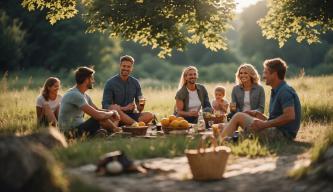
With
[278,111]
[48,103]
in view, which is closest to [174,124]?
[278,111]

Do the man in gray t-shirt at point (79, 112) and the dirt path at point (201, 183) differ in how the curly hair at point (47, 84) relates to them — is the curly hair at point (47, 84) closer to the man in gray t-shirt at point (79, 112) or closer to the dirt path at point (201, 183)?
the man in gray t-shirt at point (79, 112)

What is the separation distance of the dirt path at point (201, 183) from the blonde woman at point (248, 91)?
351 cm

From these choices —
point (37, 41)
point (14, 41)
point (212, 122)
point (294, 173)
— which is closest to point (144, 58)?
point (37, 41)

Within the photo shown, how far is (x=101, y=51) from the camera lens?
49.1 meters

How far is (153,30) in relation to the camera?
1209 cm

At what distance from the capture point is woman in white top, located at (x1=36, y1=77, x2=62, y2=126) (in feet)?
34.4

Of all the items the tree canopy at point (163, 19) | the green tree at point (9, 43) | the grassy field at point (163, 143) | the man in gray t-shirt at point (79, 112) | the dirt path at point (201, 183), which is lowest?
the dirt path at point (201, 183)

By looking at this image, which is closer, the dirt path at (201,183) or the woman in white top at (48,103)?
the dirt path at (201,183)

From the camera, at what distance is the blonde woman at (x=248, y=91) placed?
34.0 ft

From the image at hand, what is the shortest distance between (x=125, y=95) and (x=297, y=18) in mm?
6479

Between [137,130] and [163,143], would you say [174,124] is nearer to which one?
[137,130]

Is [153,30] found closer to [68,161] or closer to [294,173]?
[68,161]

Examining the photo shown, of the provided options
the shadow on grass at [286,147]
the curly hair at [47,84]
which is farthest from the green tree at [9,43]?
the shadow on grass at [286,147]

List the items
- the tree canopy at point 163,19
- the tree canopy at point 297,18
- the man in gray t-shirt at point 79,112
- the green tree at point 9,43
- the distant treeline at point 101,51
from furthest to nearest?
1. the distant treeline at point 101,51
2. the green tree at point 9,43
3. the tree canopy at point 297,18
4. the tree canopy at point 163,19
5. the man in gray t-shirt at point 79,112
